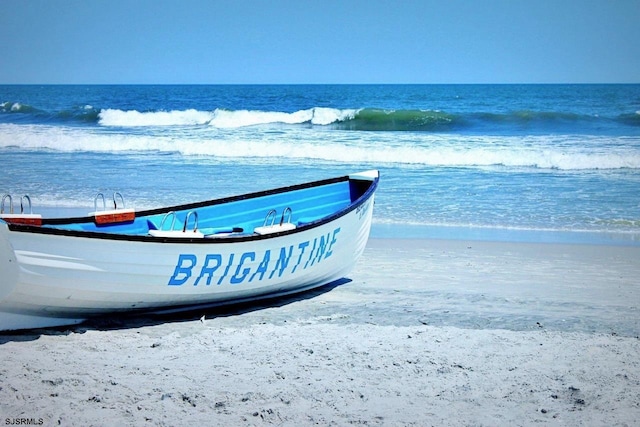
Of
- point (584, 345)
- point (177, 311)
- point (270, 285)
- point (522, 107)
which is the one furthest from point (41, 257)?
point (522, 107)

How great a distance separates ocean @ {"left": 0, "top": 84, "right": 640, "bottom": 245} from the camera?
33.8 ft

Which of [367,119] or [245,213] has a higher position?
[367,119]

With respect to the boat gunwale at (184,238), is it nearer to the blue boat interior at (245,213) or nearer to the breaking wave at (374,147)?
the blue boat interior at (245,213)

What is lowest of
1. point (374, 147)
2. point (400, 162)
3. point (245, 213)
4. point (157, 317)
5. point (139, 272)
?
point (157, 317)

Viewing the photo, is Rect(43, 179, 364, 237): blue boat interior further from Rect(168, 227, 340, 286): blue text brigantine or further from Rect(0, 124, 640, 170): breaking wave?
Rect(0, 124, 640, 170): breaking wave

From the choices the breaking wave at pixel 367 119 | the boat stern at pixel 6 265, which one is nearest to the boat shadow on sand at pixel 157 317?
the boat stern at pixel 6 265

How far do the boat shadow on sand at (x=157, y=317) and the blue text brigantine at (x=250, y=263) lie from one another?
12.5 inches

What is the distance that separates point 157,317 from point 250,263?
0.86 metres

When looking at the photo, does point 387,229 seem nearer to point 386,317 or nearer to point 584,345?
point 386,317

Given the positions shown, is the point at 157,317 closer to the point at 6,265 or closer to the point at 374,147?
the point at 6,265

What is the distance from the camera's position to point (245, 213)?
6.83 m

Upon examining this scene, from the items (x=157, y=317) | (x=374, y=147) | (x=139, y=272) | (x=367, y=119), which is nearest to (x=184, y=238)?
(x=139, y=272)

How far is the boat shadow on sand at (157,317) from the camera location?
16.5ft

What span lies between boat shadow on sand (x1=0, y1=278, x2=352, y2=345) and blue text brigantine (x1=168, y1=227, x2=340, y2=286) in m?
0.32
